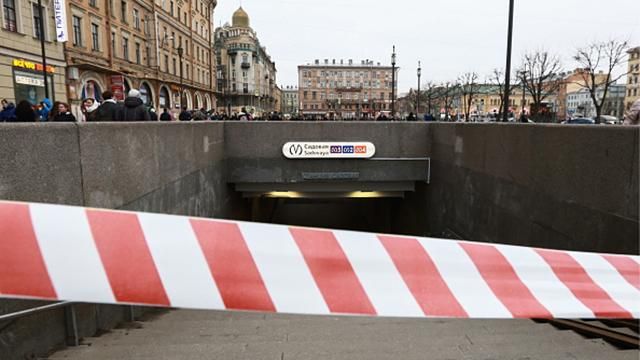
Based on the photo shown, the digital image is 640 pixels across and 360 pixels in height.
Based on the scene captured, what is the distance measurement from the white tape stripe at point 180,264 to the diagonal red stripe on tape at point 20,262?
1.45 feet

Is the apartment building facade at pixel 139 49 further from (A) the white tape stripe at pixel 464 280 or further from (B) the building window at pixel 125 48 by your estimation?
(A) the white tape stripe at pixel 464 280

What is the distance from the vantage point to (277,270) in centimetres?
213

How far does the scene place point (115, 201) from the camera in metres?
4.92

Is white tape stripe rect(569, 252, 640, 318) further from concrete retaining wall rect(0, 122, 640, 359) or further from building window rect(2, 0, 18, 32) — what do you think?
building window rect(2, 0, 18, 32)

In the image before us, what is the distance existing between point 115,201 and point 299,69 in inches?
5390

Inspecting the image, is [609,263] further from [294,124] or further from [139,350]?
[294,124]

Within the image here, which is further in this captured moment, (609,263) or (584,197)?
(584,197)

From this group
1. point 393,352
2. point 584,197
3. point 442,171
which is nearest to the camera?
point 393,352

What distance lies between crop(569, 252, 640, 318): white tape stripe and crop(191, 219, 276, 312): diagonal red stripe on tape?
2096 mm

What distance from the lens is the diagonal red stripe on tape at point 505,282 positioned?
7.90ft

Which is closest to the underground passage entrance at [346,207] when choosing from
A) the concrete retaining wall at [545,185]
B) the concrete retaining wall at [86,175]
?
the concrete retaining wall at [545,185]

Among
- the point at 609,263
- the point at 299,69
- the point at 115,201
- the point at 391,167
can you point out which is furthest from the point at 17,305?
the point at 299,69

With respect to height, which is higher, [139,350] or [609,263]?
[609,263]

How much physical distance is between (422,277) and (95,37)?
33.3 metres
